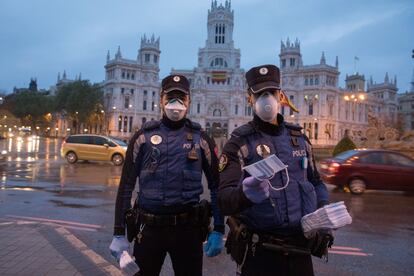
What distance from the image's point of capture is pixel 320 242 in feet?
8.30

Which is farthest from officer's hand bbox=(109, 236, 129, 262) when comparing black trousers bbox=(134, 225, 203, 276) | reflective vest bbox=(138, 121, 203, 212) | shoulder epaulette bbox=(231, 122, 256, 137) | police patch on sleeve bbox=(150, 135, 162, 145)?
shoulder epaulette bbox=(231, 122, 256, 137)

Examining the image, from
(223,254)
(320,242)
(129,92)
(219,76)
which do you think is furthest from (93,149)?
(219,76)

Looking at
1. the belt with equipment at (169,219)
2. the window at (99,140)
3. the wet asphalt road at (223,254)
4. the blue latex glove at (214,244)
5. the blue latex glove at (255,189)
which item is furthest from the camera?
the window at (99,140)

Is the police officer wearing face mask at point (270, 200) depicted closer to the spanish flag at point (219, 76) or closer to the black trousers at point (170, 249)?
the black trousers at point (170, 249)

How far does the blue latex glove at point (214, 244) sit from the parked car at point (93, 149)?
18.9 meters

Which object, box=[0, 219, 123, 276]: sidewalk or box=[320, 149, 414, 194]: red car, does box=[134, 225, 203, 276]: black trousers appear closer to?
box=[0, 219, 123, 276]: sidewalk

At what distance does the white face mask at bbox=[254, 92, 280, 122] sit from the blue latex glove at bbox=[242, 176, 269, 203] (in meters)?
0.62

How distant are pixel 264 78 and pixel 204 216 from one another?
1301 mm

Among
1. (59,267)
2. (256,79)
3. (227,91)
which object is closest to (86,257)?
(59,267)

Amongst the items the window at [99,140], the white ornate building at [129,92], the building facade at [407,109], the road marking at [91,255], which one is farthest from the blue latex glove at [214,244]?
the building facade at [407,109]

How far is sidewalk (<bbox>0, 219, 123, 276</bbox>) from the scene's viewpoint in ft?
15.3

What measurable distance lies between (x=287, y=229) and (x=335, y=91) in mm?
93271

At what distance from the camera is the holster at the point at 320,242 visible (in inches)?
99.0

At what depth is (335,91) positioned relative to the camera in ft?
297
